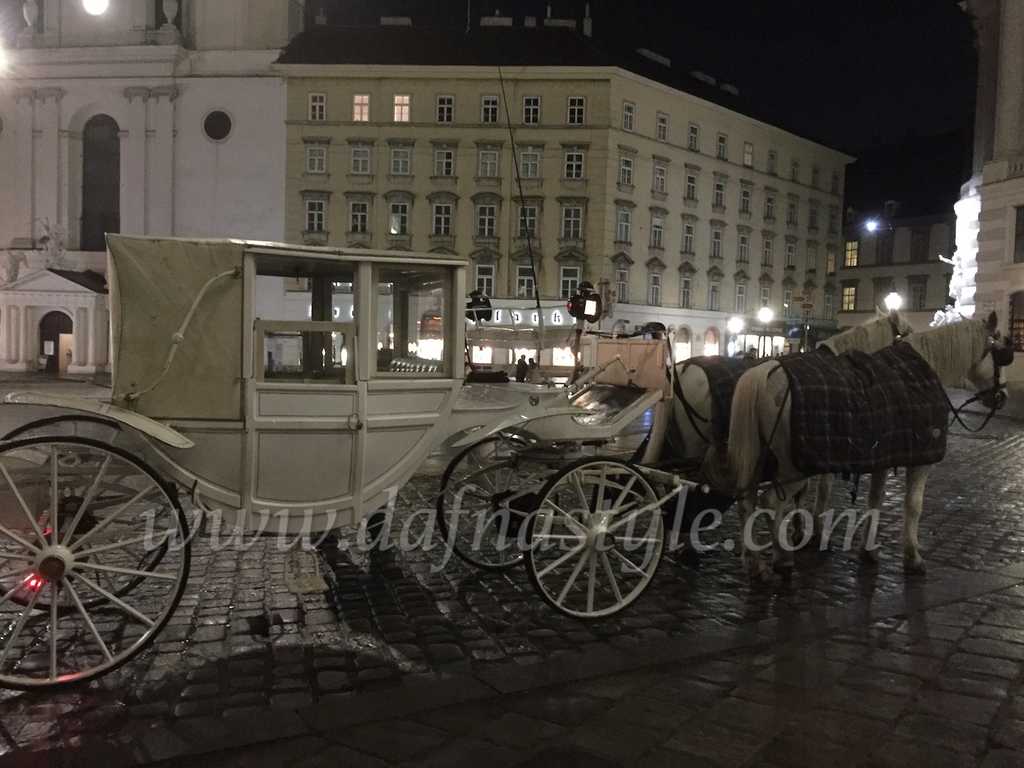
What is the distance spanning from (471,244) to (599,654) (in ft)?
117

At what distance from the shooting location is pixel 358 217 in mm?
38625

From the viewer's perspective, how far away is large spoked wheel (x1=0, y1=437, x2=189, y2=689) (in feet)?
11.8

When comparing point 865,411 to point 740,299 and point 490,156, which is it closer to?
point 490,156

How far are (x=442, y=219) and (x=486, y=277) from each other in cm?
356

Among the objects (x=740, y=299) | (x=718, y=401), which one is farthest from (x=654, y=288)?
(x=718, y=401)

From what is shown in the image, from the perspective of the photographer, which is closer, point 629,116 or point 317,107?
point 317,107

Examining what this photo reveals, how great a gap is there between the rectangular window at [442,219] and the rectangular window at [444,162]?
4.98 ft

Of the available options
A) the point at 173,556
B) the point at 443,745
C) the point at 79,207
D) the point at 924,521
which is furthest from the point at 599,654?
the point at 79,207

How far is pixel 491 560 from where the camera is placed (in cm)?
584

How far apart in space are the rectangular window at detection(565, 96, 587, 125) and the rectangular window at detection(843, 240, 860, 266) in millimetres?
26053

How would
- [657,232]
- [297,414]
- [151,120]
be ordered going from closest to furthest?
[297,414] < [151,120] < [657,232]

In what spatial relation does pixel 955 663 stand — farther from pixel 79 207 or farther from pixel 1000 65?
pixel 79 207

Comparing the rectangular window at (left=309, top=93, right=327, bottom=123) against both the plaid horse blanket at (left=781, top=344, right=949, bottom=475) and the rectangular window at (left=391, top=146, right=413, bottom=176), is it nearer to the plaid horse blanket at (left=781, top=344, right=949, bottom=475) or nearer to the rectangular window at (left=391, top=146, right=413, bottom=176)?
the rectangular window at (left=391, top=146, right=413, bottom=176)

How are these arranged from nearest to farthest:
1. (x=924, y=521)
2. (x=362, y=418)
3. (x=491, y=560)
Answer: (x=362, y=418) < (x=491, y=560) < (x=924, y=521)
